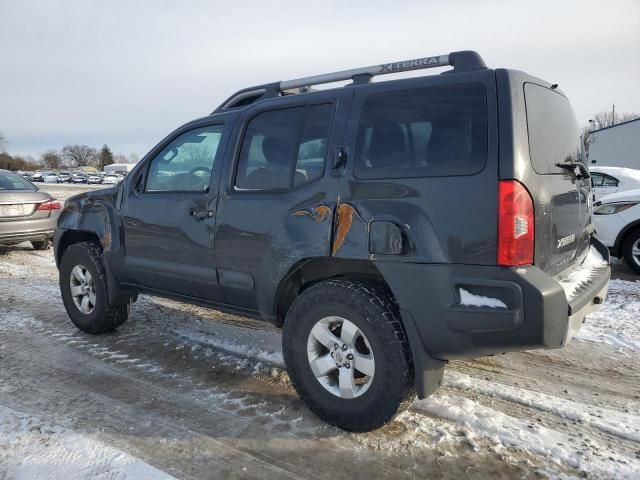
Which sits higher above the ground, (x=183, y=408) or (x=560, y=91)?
(x=560, y=91)

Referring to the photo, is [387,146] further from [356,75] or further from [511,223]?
[511,223]

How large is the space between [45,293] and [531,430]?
568 centimetres

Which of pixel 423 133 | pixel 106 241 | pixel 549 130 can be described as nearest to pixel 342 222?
pixel 423 133

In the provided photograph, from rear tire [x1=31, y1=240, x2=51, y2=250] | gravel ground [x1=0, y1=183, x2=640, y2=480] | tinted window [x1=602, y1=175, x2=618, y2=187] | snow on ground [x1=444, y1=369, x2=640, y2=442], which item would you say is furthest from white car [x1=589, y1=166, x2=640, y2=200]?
rear tire [x1=31, y1=240, x2=51, y2=250]

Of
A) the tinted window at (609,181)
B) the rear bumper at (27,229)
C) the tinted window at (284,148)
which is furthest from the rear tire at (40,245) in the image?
the tinted window at (609,181)

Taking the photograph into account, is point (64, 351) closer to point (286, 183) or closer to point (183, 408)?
point (183, 408)

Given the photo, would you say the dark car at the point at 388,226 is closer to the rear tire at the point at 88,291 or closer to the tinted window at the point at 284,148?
the tinted window at the point at 284,148

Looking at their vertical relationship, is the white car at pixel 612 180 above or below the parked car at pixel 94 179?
below

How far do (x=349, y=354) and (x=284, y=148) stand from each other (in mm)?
1395

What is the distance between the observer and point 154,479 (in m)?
2.43

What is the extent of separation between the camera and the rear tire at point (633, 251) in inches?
274

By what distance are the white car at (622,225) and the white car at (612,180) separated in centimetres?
214

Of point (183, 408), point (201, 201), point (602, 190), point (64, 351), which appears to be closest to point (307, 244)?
point (201, 201)

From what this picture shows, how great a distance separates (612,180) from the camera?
9305mm
